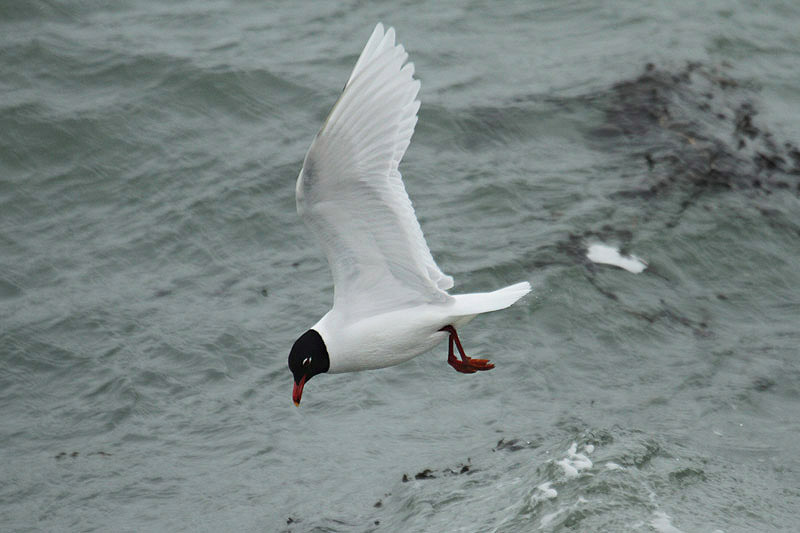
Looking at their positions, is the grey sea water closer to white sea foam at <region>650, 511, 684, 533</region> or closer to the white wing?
white sea foam at <region>650, 511, 684, 533</region>

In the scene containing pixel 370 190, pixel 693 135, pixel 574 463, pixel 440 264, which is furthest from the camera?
pixel 693 135

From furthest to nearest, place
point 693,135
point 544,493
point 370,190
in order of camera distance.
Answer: point 693,135 < point 544,493 < point 370,190

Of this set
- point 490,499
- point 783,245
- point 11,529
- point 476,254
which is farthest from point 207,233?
point 783,245

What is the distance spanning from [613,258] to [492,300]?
127 inches

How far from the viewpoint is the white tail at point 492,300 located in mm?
5898

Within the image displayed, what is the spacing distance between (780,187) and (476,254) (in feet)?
8.73

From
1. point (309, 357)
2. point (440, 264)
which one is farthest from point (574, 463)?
point (440, 264)

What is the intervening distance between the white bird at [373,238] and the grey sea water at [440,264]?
3.15 ft

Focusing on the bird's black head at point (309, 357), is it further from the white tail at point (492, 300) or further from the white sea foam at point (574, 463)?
the white sea foam at point (574, 463)

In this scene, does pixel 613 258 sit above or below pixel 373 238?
below

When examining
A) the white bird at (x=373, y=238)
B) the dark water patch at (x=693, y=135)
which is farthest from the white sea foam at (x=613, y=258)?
the white bird at (x=373, y=238)

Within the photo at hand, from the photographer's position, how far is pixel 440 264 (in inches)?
352

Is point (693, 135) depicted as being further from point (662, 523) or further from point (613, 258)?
point (662, 523)

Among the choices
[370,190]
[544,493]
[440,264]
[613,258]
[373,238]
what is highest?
[370,190]
